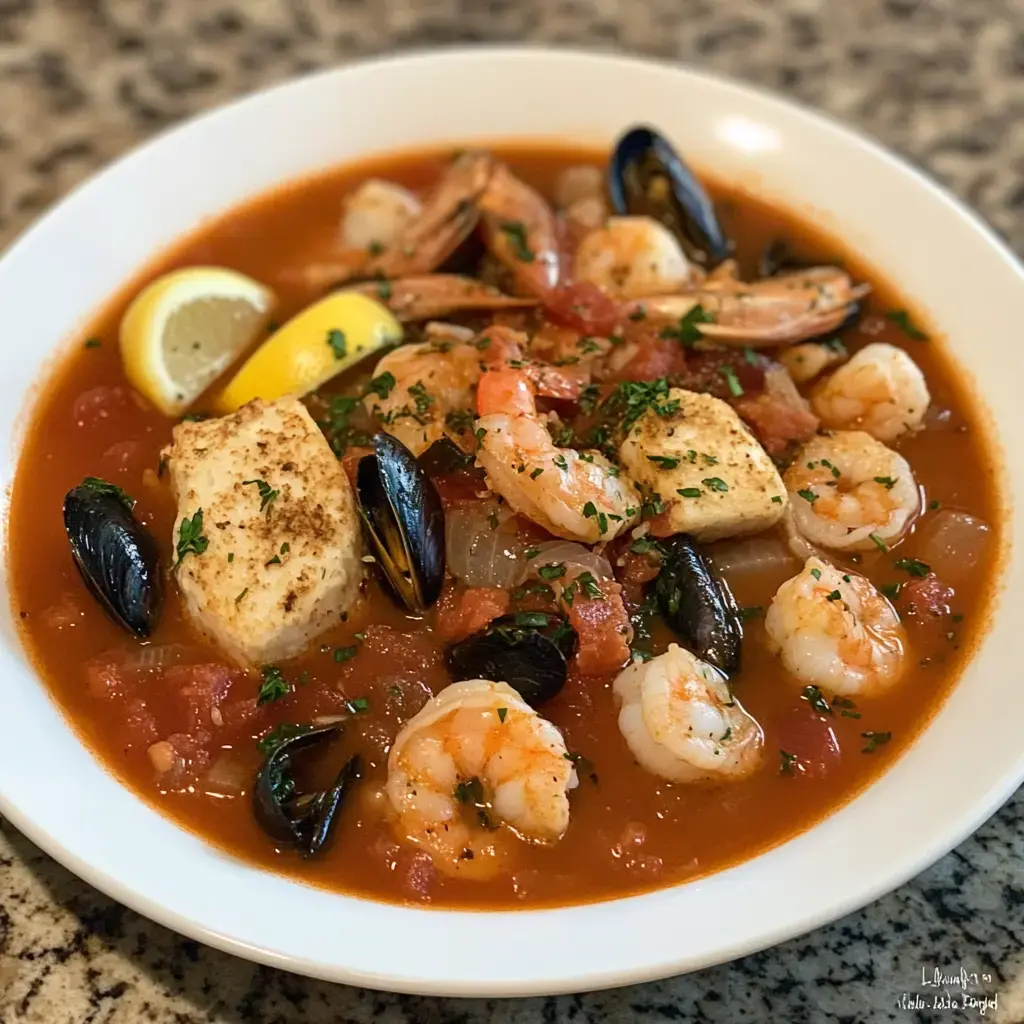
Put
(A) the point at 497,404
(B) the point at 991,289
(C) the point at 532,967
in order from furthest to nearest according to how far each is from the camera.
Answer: (B) the point at 991,289
(A) the point at 497,404
(C) the point at 532,967

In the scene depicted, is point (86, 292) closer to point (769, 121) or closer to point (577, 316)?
point (577, 316)

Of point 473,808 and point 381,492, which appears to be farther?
point 381,492

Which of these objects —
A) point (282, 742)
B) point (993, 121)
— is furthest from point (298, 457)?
point (993, 121)

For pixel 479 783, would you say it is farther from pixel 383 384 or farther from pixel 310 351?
pixel 310 351

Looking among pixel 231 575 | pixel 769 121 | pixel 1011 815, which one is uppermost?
pixel 769 121

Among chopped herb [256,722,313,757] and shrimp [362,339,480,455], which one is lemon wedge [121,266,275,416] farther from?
chopped herb [256,722,313,757]

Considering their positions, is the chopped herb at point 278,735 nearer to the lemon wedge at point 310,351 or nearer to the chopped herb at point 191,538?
the chopped herb at point 191,538

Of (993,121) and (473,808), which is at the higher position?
(993,121)

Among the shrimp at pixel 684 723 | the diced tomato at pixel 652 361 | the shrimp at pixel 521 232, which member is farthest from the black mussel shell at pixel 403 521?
the shrimp at pixel 521 232
